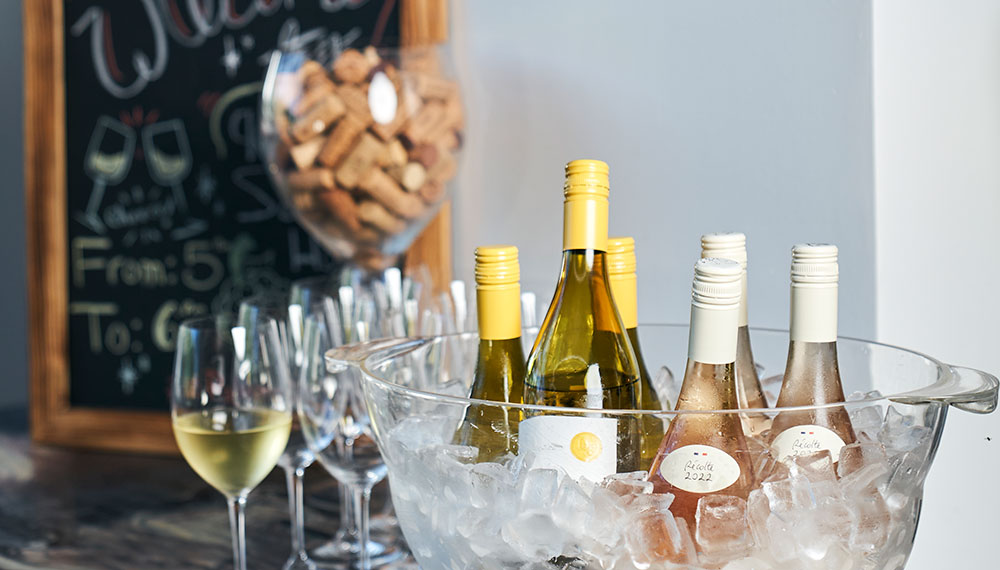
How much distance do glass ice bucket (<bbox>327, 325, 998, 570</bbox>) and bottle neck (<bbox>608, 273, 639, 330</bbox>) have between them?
165 millimetres

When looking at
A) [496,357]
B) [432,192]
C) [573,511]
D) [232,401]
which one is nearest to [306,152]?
[432,192]

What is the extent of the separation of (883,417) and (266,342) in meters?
0.49

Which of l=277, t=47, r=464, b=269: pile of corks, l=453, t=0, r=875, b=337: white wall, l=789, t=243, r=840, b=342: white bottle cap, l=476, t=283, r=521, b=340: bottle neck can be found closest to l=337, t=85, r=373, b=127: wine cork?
l=277, t=47, r=464, b=269: pile of corks

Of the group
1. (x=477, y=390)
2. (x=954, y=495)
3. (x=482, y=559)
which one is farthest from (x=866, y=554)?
(x=954, y=495)

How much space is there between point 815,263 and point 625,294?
0.15 meters

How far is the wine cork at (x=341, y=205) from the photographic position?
966 millimetres

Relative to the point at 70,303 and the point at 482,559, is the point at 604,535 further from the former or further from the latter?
the point at 70,303

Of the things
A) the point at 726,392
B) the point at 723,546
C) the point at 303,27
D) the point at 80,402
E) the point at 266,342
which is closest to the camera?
the point at 723,546

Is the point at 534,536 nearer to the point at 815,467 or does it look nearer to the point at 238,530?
the point at 815,467

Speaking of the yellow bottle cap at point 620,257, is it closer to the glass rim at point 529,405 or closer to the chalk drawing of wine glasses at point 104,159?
the glass rim at point 529,405

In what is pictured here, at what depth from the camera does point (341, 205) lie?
0.97 metres

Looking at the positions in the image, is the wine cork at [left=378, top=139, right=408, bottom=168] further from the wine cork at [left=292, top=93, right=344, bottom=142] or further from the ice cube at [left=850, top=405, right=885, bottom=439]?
the ice cube at [left=850, top=405, right=885, bottom=439]

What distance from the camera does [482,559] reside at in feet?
1.51

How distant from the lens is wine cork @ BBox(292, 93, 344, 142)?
960 millimetres
